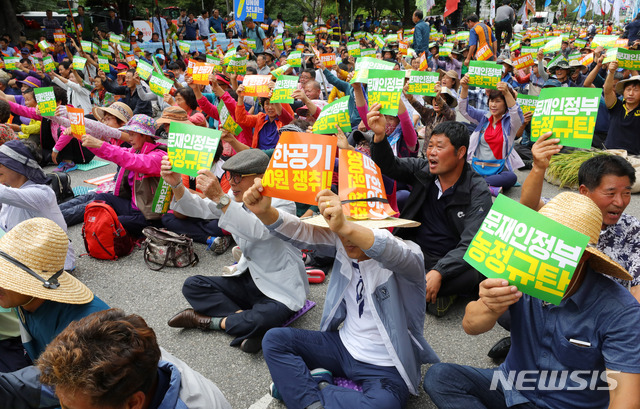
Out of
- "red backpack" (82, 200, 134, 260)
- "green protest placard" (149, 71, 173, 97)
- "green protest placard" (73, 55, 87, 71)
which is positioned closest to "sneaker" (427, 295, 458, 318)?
"red backpack" (82, 200, 134, 260)

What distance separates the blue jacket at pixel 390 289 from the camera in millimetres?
2363

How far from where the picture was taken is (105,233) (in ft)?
15.7

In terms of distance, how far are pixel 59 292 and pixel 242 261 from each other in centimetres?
155

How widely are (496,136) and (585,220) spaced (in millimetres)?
4024

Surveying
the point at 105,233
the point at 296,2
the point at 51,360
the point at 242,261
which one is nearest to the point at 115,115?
the point at 105,233

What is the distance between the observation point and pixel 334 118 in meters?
4.54

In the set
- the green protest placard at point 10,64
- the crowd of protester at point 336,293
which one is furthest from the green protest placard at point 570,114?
the green protest placard at point 10,64

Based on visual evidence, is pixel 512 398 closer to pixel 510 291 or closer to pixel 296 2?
pixel 510 291

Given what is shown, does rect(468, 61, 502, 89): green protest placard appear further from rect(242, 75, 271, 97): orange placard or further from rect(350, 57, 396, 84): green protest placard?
rect(242, 75, 271, 97): orange placard

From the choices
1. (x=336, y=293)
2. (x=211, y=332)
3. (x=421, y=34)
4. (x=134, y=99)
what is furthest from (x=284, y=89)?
(x=421, y=34)

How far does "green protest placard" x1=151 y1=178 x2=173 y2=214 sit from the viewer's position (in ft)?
16.0

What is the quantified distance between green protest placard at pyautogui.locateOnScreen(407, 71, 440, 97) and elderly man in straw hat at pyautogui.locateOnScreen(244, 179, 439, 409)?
3566 millimetres

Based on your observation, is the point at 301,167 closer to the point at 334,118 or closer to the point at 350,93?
the point at 334,118

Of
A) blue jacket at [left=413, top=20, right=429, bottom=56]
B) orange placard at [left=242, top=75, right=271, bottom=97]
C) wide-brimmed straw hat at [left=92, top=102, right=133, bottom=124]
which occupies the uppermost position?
blue jacket at [left=413, top=20, right=429, bottom=56]
